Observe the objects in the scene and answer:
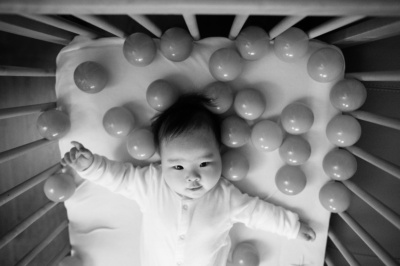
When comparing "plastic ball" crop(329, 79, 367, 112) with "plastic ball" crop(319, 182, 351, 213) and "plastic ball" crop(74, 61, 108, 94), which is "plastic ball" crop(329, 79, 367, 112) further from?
"plastic ball" crop(74, 61, 108, 94)

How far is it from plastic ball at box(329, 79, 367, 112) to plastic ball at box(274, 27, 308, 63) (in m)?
0.14

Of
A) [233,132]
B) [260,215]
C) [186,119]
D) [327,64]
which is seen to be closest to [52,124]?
[186,119]

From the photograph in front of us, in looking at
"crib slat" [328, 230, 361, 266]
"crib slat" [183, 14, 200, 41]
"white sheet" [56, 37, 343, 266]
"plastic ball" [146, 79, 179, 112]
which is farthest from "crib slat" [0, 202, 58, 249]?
"crib slat" [328, 230, 361, 266]

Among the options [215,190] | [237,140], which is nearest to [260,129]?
[237,140]

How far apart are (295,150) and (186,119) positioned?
1.09ft

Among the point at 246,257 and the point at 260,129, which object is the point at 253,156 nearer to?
the point at 260,129

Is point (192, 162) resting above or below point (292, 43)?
below

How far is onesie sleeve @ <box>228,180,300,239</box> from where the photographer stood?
0.97 metres

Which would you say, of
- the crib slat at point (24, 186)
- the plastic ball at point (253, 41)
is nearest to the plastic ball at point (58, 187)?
the crib slat at point (24, 186)

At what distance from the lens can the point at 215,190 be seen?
96 cm

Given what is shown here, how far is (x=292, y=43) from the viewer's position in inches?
33.8

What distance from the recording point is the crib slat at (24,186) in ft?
2.45

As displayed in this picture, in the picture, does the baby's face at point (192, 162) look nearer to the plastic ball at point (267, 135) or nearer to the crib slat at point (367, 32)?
the plastic ball at point (267, 135)

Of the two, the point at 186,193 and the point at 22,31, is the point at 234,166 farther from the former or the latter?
the point at 22,31
